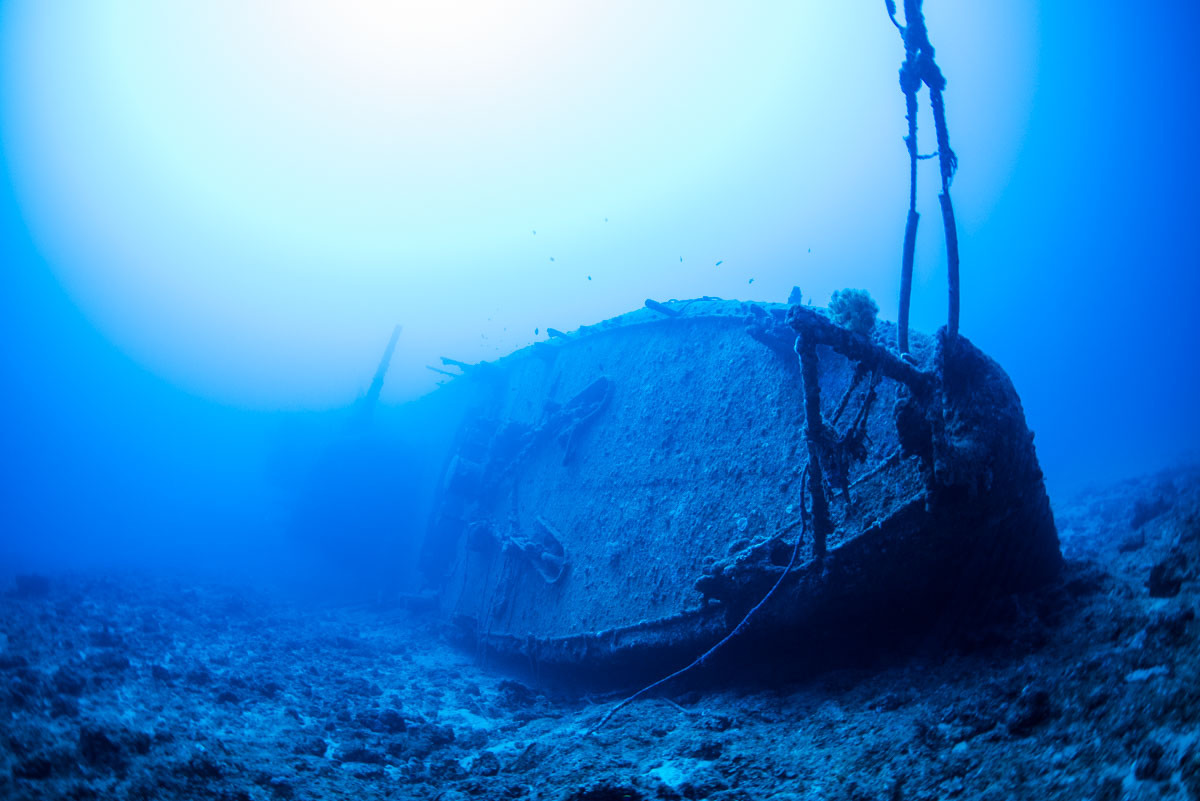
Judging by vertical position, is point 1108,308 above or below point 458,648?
above

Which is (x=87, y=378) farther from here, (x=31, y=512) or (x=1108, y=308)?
(x=1108, y=308)

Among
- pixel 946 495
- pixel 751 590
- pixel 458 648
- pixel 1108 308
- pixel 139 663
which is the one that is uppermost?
pixel 1108 308

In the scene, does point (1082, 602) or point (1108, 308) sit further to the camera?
point (1108, 308)

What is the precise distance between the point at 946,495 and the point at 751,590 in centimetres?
169

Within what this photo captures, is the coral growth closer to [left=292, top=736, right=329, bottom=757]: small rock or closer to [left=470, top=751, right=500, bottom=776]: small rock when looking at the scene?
[left=470, top=751, right=500, bottom=776]: small rock

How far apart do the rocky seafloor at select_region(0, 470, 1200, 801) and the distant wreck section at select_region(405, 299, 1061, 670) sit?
1.73 feet

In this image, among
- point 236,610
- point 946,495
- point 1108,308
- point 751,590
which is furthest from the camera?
point 1108,308

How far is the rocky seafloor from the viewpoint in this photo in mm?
2428

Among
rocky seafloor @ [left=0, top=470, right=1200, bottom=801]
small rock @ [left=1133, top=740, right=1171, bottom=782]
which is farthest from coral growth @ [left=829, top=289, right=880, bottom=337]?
small rock @ [left=1133, top=740, right=1171, bottom=782]

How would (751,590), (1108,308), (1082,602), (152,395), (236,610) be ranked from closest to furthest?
(1082,602) < (751,590) < (236,610) < (152,395) < (1108,308)

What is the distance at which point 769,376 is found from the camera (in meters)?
5.91

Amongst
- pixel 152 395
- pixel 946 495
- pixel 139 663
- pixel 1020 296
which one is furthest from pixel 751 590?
pixel 1020 296

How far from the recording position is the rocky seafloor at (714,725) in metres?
2.43

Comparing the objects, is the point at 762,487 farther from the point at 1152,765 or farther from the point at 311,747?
the point at 311,747
